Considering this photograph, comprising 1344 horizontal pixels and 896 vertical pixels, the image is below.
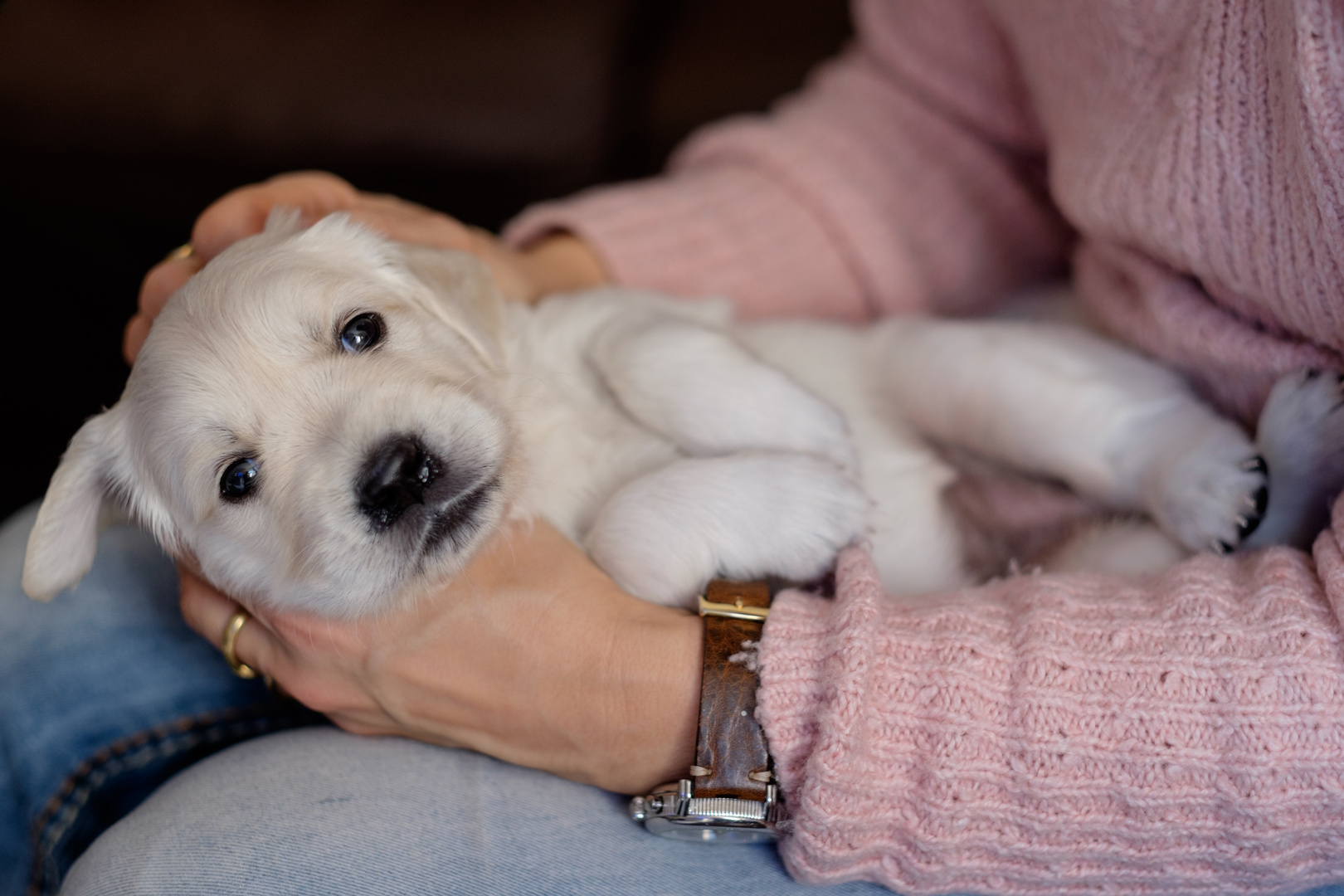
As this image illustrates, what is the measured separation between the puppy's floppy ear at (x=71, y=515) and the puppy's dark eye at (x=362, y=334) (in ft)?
1.32

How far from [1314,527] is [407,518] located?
4.47 feet

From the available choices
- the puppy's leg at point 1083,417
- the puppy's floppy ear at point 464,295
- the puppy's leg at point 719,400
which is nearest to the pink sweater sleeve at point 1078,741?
the puppy's leg at point 1083,417

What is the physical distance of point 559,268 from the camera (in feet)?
6.53

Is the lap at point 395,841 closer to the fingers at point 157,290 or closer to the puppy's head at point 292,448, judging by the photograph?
the puppy's head at point 292,448

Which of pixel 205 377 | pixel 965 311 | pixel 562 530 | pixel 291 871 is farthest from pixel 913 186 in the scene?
pixel 291 871

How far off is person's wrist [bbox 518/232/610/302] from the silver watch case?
3.62ft

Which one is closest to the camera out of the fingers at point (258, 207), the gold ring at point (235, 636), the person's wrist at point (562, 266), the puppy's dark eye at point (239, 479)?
the puppy's dark eye at point (239, 479)

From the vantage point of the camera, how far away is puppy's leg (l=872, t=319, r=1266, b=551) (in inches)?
55.7

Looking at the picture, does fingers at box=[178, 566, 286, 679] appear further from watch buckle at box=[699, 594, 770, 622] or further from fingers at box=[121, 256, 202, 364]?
watch buckle at box=[699, 594, 770, 622]

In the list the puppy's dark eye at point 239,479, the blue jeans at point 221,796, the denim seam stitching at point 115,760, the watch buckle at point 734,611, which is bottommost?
the denim seam stitching at point 115,760

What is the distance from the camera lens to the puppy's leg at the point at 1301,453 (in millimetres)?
1312

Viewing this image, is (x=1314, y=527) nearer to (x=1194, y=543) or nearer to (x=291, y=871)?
(x=1194, y=543)

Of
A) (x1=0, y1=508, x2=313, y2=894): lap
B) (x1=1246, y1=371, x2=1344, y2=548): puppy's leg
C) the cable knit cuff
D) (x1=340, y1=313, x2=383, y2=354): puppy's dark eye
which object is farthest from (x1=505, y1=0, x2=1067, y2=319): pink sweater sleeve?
→ (x1=0, y1=508, x2=313, y2=894): lap

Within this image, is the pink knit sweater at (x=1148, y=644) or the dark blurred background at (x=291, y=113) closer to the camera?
the pink knit sweater at (x=1148, y=644)
